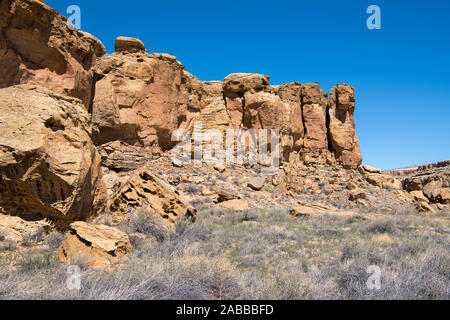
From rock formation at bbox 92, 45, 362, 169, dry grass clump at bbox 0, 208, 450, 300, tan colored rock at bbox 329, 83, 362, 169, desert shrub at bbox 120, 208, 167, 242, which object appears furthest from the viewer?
tan colored rock at bbox 329, 83, 362, 169

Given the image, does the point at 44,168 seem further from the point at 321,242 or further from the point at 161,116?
the point at 161,116

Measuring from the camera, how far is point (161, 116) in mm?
15820

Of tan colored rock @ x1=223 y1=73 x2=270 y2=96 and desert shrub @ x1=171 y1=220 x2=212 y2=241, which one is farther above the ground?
tan colored rock @ x1=223 y1=73 x2=270 y2=96

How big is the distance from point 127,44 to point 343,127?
18.2 meters

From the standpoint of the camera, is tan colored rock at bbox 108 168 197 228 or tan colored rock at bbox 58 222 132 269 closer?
tan colored rock at bbox 58 222 132 269

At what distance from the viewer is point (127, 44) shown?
1571 cm

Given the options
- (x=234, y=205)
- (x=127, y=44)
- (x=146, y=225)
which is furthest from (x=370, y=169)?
(x=146, y=225)

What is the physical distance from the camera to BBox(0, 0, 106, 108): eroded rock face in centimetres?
966

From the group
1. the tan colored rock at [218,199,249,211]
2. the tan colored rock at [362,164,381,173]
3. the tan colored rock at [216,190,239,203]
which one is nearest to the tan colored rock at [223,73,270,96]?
the tan colored rock at [216,190,239,203]

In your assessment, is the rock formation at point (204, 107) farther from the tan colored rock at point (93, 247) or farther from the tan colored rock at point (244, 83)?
the tan colored rock at point (93, 247)

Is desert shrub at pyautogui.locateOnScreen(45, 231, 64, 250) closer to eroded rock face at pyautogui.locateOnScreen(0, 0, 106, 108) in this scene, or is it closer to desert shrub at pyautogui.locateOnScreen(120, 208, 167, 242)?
desert shrub at pyautogui.locateOnScreen(120, 208, 167, 242)

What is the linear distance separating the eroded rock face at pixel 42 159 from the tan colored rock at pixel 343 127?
2100cm

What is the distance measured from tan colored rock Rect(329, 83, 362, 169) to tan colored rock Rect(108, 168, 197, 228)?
18571 mm

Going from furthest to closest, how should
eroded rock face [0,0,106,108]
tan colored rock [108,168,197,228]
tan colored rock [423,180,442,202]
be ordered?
tan colored rock [423,180,442,202] < eroded rock face [0,0,106,108] < tan colored rock [108,168,197,228]
